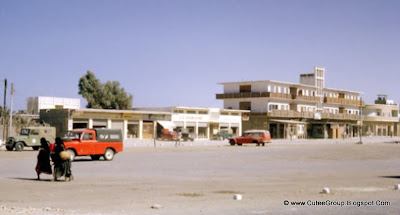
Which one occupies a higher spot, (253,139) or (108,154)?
(253,139)

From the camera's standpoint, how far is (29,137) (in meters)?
39.4

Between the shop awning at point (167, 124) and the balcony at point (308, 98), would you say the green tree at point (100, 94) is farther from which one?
the balcony at point (308, 98)

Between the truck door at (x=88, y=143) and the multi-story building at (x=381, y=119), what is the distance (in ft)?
325

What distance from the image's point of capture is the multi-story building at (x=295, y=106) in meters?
89.8

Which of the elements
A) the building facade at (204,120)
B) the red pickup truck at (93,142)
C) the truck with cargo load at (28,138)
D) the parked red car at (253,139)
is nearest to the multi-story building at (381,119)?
the building facade at (204,120)

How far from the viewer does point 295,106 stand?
97.1 meters

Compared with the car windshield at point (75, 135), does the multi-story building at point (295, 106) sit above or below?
above

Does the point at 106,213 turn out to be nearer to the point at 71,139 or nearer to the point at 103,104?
the point at 71,139

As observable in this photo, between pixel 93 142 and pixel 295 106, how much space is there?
73.0 m

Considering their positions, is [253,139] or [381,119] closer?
[253,139]

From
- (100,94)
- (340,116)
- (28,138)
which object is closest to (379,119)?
(340,116)

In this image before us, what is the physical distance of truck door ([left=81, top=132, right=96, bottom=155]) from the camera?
2780 cm

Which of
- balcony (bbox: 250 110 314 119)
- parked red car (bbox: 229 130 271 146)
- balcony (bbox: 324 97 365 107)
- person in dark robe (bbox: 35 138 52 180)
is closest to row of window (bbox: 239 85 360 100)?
balcony (bbox: 324 97 365 107)

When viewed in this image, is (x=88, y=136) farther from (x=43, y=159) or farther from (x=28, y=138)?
(x=28, y=138)
